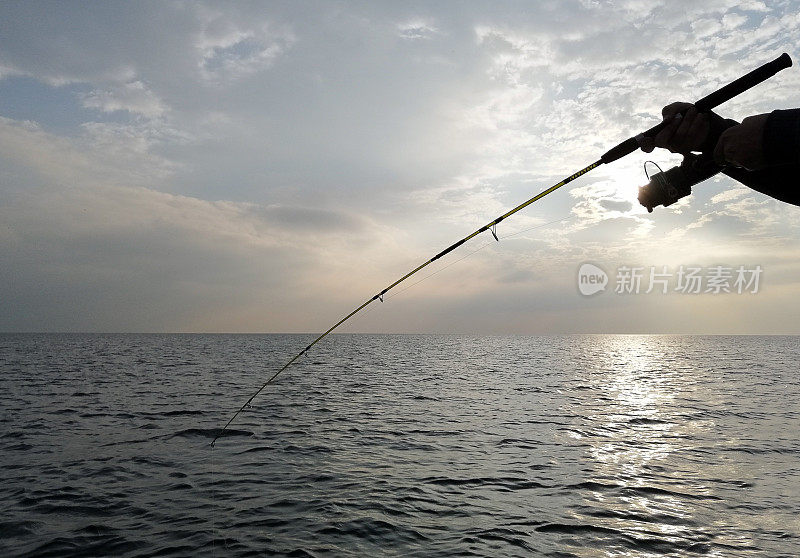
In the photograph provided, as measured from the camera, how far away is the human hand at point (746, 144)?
2.75 m

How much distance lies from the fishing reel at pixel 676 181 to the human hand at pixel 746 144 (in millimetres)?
435

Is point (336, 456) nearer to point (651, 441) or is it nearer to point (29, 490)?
point (29, 490)

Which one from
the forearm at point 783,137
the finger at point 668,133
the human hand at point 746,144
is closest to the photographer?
the forearm at point 783,137

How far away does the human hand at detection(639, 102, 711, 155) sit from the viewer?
10.7ft

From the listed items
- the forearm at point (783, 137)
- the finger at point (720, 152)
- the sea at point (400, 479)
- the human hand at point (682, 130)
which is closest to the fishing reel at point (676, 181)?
the human hand at point (682, 130)

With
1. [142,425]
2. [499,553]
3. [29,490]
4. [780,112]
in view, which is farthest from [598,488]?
[142,425]

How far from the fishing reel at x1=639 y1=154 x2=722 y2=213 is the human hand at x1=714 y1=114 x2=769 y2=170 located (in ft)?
1.43

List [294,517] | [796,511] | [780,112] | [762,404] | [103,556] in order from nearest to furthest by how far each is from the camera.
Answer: [780,112]
[103,556]
[294,517]
[796,511]
[762,404]

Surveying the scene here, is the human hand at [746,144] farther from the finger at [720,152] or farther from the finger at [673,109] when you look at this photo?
the finger at [673,109]

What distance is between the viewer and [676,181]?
3.63 m

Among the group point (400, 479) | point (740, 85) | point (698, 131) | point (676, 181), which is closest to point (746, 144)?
point (698, 131)

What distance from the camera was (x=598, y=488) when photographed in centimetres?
1067

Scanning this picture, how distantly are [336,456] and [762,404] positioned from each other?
2150cm

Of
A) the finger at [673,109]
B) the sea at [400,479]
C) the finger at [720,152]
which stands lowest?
the sea at [400,479]
